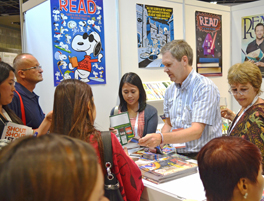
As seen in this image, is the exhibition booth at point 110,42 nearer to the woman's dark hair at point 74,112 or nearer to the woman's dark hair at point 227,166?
the woman's dark hair at point 74,112

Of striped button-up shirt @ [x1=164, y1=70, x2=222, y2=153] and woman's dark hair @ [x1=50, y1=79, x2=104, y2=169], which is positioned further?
striped button-up shirt @ [x1=164, y1=70, x2=222, y2=153]

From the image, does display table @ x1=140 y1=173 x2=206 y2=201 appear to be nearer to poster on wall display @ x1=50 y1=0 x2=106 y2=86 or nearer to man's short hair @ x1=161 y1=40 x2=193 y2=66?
man's short hair @ x1=161 y1=40 x2=193 y2=66

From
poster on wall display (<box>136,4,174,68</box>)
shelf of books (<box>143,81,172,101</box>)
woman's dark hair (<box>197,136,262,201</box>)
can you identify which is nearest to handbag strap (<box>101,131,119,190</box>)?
woman's dark hair (<box>197,136,262,201</box>)

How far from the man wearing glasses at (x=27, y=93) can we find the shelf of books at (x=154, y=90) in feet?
5.87

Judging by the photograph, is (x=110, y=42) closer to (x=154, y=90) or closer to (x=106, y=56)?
(x=106, y=56)

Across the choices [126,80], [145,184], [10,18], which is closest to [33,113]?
[126,80]

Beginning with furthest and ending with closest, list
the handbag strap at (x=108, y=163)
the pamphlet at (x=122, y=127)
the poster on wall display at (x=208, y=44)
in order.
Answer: the poster on wall display at (x=208, y=44) < the pamphlet at (x=122, y=127) < the handbag strap at (x=108, y=163)

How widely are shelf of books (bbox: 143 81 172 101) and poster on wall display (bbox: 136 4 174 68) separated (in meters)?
0.34

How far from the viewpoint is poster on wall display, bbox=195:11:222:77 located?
5.31 m

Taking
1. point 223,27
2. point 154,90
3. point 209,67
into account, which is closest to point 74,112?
point 154,90

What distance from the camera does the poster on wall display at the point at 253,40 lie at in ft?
17.7

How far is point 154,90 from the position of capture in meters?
4.39

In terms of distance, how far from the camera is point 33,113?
3.10 meters

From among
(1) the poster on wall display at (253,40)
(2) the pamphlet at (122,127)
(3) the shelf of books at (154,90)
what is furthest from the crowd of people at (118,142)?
(1) the poster on wall display at (253,40)
